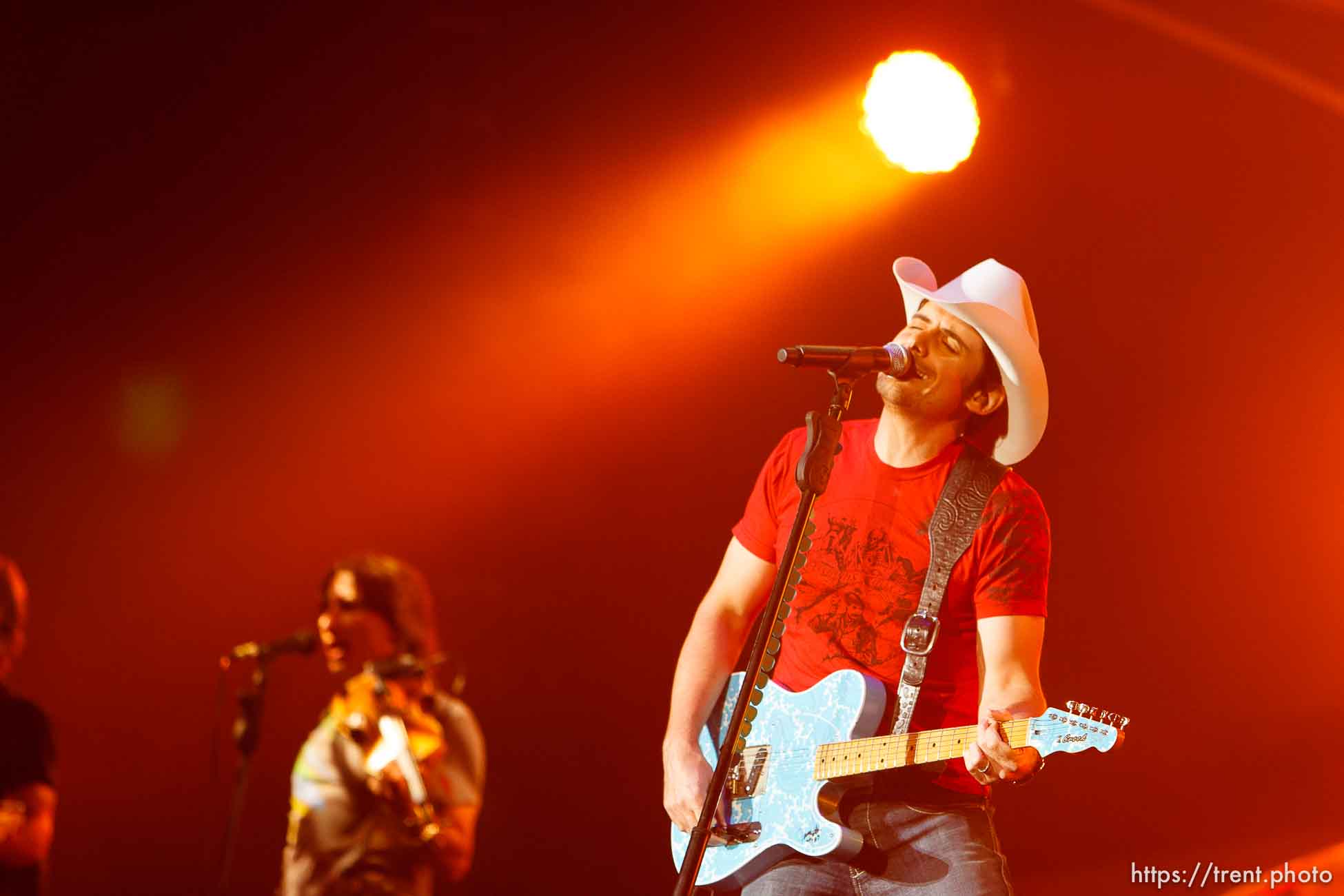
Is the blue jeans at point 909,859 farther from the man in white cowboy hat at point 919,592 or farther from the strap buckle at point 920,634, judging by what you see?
the strap buckle at point 920,634

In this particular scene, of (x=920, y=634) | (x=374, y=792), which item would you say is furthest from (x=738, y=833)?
(x=374, y=792)

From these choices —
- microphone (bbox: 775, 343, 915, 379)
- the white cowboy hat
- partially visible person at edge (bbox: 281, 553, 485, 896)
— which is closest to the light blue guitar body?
microphone (bbox: 775, 343, 915, 379)

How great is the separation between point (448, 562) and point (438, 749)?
1928mm

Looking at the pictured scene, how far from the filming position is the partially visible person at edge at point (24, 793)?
4027 millimetres

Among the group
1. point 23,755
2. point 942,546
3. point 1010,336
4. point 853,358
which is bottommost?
point 23,755

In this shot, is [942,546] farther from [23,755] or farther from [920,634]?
[23,755]

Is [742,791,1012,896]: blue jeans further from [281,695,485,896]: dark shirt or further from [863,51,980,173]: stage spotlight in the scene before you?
[863,51,980,173]: stage spotlight

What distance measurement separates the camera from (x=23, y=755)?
165 inches

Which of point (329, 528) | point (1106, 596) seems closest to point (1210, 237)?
point (1106, 596)

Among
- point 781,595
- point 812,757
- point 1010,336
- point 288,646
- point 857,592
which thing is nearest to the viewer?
point 781,595

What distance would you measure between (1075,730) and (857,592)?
679 millimetres

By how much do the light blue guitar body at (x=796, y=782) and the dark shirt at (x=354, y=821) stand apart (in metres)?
1.65

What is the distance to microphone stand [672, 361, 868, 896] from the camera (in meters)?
2.53

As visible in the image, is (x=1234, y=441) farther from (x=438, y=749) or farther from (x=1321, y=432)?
(x=438, y=749)
